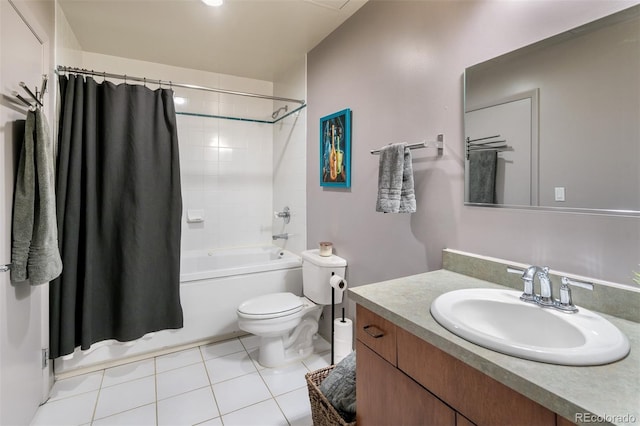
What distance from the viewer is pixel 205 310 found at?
2361mm

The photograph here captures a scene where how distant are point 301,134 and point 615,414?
103 inches

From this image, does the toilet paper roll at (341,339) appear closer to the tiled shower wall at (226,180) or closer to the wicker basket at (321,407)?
the wicker basket at (321,407)

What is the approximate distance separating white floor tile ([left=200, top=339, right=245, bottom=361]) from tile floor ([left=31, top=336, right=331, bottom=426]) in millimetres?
14

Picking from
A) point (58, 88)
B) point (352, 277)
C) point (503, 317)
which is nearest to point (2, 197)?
point (58, 88)

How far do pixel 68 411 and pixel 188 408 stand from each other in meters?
0.66

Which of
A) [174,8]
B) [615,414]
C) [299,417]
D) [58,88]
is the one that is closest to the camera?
[615,414]

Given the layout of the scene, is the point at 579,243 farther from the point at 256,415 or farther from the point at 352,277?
the point at 256,415

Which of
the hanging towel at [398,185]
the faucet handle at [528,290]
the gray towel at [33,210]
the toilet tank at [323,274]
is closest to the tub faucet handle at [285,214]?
the toilet tank at [323,274]

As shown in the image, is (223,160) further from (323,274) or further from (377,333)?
(377,333)

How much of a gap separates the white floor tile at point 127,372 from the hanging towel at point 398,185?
192 cm

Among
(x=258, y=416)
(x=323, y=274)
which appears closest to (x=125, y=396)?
(x=258, y=416)

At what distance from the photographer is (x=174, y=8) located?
79.7 inches

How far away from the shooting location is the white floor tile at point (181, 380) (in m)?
1.87

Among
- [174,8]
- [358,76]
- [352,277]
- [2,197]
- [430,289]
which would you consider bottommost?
[352,277]
